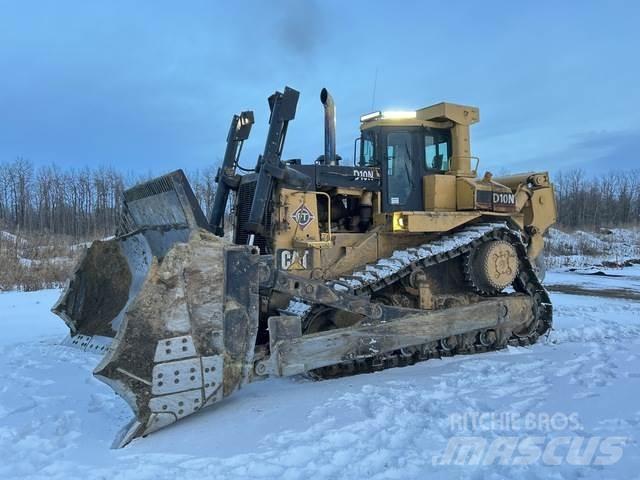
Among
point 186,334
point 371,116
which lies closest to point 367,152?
point 371,116

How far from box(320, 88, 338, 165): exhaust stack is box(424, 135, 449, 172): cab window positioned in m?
1.24

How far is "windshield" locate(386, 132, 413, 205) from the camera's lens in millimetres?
7039

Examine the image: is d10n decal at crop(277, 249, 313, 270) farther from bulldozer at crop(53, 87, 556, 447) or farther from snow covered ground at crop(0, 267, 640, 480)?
snow covered ground at crop(0, 267, 640, 480)

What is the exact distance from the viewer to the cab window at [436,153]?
7.26 meters

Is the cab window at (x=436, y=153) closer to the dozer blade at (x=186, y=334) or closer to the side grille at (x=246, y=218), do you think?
the side grille at (x=246, y=218)

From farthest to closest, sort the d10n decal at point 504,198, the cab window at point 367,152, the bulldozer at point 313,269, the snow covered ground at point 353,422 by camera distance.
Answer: the d10n decal at point 504,198 < the cab window at point 367,152 < the bulldozer at point 313,269 < the snow covered ground at point 353,422

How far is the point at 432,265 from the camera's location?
270 inches

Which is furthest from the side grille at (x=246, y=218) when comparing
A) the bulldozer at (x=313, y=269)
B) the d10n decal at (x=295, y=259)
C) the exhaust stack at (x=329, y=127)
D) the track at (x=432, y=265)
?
the exhaust stack at (x=329, y=127)

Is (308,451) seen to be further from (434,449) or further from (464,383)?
(464,383)

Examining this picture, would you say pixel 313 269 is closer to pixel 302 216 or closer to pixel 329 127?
pixel 302 216

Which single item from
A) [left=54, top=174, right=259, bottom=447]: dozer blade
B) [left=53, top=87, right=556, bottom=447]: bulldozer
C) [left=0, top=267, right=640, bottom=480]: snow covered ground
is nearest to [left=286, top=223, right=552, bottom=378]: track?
[left=53, top=87, right=556, bottom=447]: bulldozer

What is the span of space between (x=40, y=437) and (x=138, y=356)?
39.8 inches

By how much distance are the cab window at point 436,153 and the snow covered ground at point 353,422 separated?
2581mm

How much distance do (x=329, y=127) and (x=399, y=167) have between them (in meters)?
1.11
